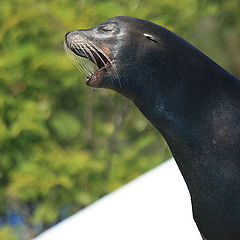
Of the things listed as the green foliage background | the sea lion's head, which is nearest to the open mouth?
the sea lion's head

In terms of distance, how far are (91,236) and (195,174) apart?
1.14 metres

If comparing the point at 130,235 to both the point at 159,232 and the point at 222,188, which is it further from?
the point at 222,188

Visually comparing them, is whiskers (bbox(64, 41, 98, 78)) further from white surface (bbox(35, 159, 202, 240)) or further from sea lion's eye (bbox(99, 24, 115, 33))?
white surface (bbox(35, 159, 202, 240))

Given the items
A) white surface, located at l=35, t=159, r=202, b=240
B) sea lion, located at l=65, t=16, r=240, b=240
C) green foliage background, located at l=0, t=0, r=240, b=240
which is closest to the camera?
sea lion, located at l=65, t=16, r=240, b=240

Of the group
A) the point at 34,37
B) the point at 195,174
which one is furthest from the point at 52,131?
the point at 195,174

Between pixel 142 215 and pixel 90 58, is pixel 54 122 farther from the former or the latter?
pixel 90 58

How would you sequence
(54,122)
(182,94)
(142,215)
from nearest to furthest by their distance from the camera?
(182,94) → (142,215) → (54,122)

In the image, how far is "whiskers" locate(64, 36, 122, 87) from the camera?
5.42 feet

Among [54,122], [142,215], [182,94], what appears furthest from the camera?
[54,122]

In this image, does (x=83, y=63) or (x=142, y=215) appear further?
(x=142, y=215)

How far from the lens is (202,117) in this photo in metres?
1.67

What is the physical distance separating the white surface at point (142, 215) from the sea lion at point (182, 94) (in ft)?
2.64

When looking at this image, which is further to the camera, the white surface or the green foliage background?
the green foliage background

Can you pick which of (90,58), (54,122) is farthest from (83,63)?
(54,122)
